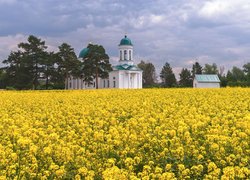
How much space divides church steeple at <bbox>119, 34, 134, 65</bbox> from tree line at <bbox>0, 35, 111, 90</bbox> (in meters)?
18.0

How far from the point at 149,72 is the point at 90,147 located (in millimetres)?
117457

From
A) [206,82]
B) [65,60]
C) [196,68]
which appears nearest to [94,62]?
[65,60]

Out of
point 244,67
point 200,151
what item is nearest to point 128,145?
point 200,151

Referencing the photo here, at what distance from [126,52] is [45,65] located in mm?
25483

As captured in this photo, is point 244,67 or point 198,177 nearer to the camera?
point 198,177

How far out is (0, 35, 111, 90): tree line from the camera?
6550 centimetres

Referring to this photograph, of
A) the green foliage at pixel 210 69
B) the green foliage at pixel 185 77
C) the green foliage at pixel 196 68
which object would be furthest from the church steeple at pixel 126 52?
the green foliage at pixel 210 69

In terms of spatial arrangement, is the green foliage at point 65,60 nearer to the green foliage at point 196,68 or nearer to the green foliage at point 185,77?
the green foliage at point 185,77

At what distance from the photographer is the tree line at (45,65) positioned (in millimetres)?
65500

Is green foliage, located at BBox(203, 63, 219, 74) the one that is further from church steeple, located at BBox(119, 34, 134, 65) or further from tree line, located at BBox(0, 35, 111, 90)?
tree line, located at BBox(0, 35, 111, 90)

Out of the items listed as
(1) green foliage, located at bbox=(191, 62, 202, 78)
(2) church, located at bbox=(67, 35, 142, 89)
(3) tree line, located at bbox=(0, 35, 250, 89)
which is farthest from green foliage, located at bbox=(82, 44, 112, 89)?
(1) green foliage, located at bbox=(191, 62, 202, 78)

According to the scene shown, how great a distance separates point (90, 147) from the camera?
7.71 meters

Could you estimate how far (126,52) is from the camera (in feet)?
287

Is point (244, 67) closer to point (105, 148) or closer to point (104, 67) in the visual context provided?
point (104, 67)
